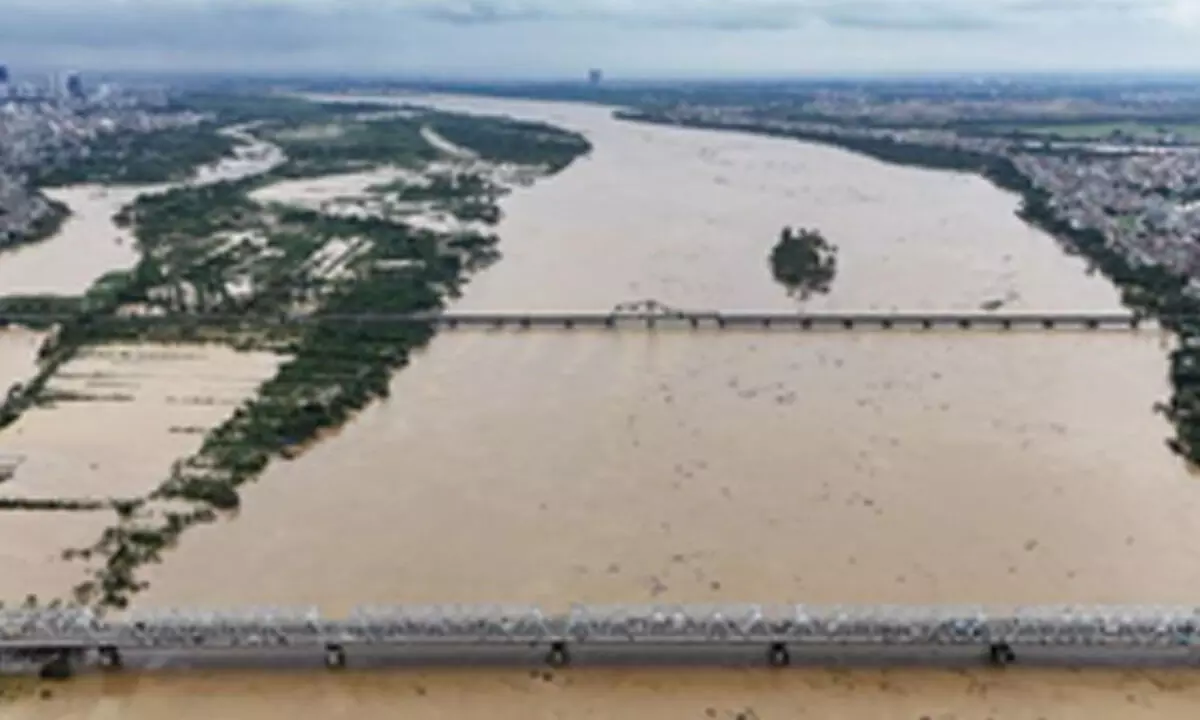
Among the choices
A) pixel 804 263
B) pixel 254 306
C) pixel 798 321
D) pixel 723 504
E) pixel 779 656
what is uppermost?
pixel 804 263

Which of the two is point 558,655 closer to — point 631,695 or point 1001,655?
point 631,695

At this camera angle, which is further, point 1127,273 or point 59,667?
point 1127,273

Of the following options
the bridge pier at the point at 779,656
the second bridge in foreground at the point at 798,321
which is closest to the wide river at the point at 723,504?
the bridge pier at the point at 779,656

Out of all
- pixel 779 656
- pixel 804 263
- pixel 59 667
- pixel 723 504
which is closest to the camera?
pixel 59 667

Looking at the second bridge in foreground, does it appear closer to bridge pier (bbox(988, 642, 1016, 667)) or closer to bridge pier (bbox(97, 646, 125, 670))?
bridge pier (bbox(97, 646, 125, 670))

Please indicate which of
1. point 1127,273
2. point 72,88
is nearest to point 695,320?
point 1127,273

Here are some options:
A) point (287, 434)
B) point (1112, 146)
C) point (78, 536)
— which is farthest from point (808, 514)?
point (1112, 146)
